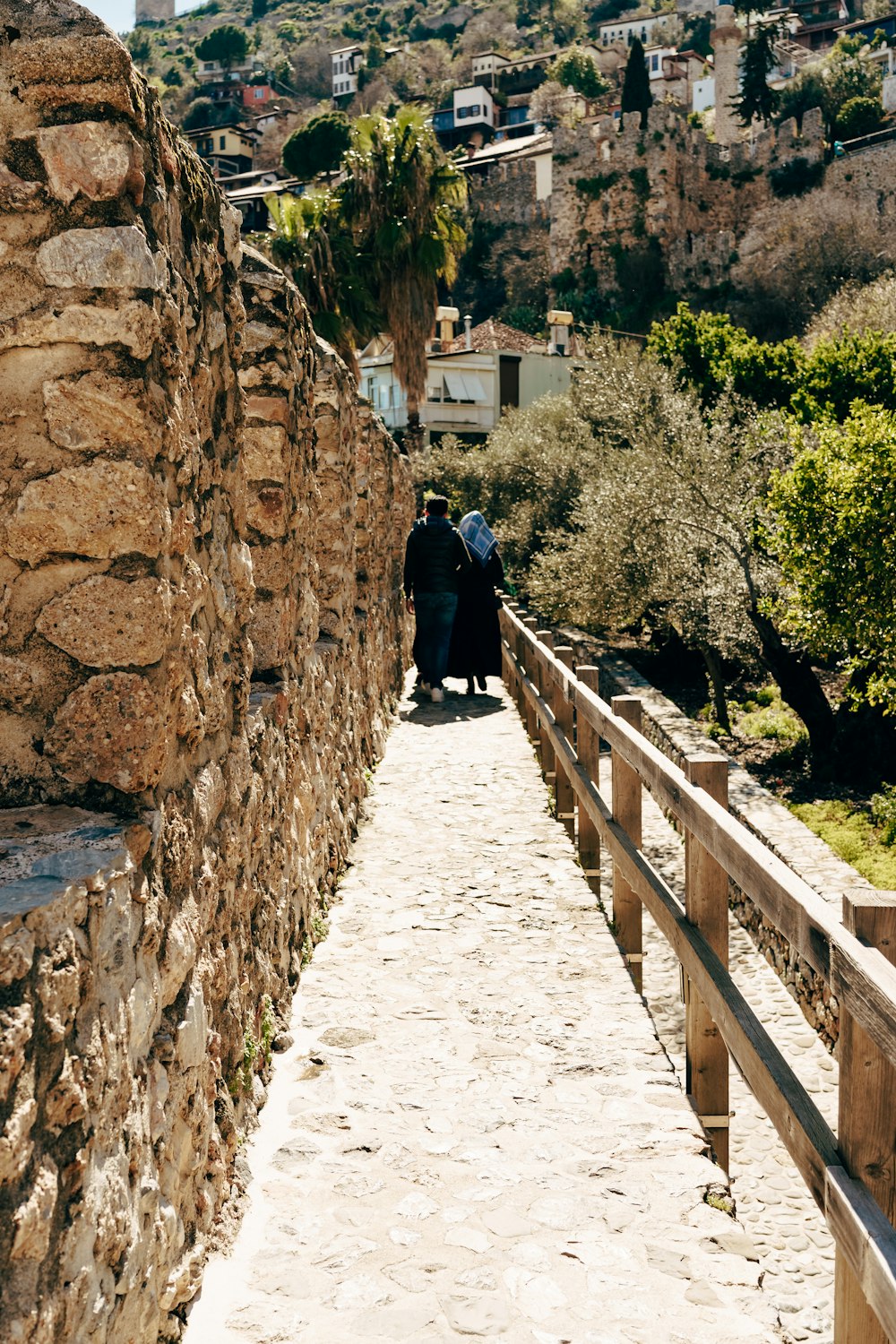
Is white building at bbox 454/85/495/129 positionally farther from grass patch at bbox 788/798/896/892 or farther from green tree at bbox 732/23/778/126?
grass patch at bbox 788/798/896/892

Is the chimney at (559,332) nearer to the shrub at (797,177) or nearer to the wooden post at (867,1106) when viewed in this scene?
the shrub at (797,177)

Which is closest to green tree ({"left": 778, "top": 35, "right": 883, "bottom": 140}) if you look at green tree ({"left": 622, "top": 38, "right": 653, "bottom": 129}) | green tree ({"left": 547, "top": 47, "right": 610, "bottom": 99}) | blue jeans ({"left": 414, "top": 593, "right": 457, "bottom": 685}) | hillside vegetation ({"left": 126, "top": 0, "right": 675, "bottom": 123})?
green tree ({"left": 622, "top": 38, "right": 653, "bottom": 129})

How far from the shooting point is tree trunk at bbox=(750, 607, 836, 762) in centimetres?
1216

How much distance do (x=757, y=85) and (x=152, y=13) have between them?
107m

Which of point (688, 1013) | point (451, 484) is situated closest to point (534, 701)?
point (688, 1013)

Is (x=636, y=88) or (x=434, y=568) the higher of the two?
(x=636, y=88)

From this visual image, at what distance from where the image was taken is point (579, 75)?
244 ft

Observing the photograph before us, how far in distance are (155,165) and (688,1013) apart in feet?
8.63

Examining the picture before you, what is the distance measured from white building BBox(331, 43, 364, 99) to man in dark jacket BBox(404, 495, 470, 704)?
94.3 metres

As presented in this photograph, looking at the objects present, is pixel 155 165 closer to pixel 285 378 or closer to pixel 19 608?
pixel 19 608

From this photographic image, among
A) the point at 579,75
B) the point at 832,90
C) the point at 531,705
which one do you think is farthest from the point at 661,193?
the point at 531,705

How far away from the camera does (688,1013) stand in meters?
3.50

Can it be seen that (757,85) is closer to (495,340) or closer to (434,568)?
(495,340)

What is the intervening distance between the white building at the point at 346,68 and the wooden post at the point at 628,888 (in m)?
100
